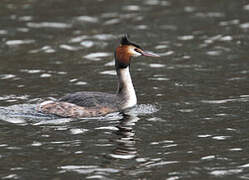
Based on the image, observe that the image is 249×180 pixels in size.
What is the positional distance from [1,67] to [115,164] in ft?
24.3

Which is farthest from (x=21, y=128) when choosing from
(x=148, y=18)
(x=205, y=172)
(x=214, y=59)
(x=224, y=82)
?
(x=148, y=18)

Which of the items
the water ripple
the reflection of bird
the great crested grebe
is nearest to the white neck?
the great crested grebe

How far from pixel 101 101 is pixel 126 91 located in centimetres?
66

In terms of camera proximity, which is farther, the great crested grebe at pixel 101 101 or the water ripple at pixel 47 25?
the water ripple at pixel 47 25

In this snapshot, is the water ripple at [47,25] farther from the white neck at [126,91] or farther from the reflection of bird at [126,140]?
the reflection of bird at [126,140]

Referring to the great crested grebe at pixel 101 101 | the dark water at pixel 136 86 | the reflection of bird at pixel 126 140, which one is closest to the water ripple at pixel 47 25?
the dark water at pixel 136 86

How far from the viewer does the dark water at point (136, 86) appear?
9906 mm

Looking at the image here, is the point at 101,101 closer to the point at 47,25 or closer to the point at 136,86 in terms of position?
the point at 136,86

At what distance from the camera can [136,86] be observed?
15.0 metres

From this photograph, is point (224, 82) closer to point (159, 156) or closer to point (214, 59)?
point (214, 59)

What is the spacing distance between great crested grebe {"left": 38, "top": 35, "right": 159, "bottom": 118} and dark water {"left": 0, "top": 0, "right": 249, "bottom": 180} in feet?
0.79

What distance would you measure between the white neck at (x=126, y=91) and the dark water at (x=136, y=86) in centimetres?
23

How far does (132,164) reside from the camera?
9812mm

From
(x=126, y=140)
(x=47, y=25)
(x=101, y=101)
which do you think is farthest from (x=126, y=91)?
(x=47, y=25)
